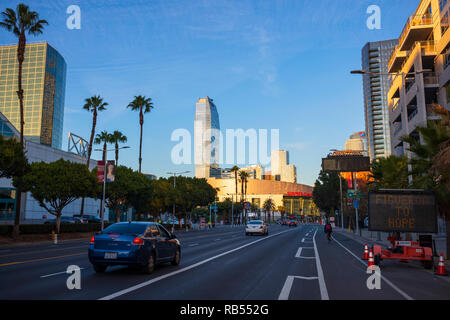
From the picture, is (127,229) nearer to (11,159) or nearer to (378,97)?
(11,159)

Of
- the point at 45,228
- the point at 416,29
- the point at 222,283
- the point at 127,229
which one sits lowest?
the point at 45,228

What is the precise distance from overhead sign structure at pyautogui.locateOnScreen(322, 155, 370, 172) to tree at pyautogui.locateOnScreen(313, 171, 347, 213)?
3412 cm

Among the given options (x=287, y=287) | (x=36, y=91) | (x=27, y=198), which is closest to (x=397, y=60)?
(x=287, y=287)

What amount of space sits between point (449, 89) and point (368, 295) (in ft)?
29.6

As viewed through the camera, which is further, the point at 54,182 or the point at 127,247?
the point at 54,182

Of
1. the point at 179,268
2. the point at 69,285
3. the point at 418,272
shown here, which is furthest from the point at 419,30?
the point at 69,285

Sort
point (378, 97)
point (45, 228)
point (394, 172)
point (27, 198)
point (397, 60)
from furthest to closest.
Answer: point (378, 97) < point (27, 198) < point (397, 60) < point (45, 228) < point (394, 172)

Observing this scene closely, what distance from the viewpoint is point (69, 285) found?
914 centimetres

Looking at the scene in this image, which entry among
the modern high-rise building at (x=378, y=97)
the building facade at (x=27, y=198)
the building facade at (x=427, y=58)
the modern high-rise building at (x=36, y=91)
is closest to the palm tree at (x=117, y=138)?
the building facade at (x=27, y=198)

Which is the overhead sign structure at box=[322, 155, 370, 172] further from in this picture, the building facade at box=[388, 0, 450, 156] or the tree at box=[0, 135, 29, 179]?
the tree at box=[0, 135, 29, 179]

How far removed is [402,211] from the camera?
14.3 m

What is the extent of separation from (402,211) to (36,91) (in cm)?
16743
